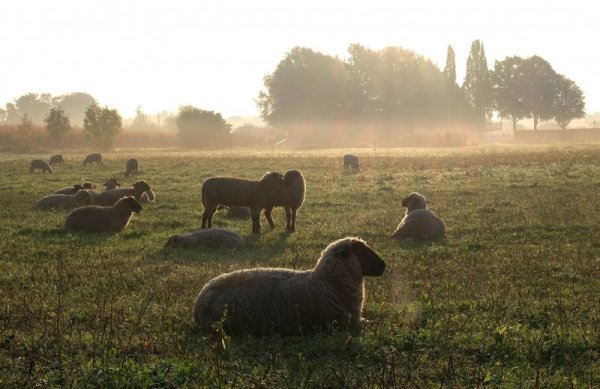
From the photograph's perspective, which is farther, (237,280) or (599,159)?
(599,159)

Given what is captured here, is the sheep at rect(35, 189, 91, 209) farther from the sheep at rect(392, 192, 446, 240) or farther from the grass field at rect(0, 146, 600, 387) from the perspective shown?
the sheep at rect(392, 192, 446, 240)

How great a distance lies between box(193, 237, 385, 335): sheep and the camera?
301 inches

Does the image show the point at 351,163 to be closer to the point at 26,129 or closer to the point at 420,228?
the point at 420,228

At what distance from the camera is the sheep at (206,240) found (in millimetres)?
14109

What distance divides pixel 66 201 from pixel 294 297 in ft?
52.9

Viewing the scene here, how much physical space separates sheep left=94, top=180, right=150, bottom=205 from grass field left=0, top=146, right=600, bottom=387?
6.53ft

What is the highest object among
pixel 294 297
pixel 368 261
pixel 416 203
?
pixel 368 261

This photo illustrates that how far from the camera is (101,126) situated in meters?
79.0

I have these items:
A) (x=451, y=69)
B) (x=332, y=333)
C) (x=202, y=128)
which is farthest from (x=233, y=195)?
(x=451, y=69)

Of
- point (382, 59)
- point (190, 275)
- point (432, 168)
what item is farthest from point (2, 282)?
point (382, 59)

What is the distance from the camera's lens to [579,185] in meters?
25.4

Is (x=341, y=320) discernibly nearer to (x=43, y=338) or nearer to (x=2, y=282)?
(x=43, y=338)

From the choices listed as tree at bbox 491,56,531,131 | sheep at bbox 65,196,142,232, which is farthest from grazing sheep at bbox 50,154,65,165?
tree at bbox 491,56,531,131

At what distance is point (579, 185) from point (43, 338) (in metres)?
23.5
